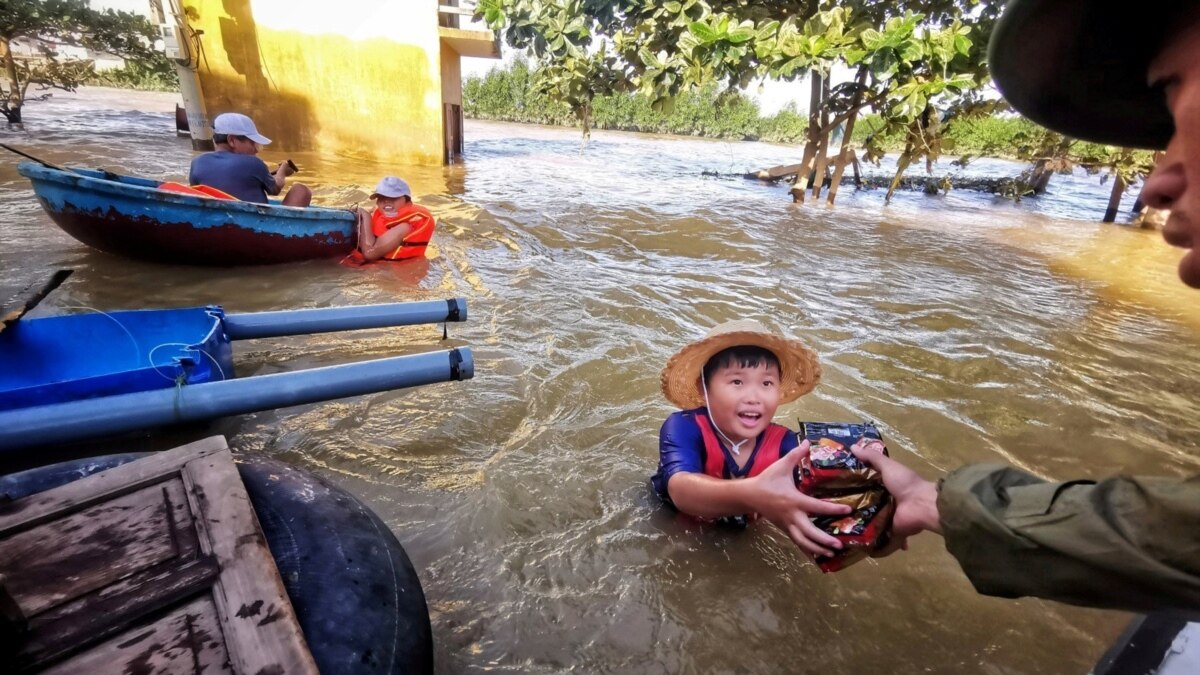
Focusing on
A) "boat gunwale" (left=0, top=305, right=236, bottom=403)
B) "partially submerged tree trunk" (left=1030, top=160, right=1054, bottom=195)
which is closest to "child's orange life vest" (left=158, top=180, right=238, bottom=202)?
"boat gunwale" (left=0, top=305, right=236, bottom=403)

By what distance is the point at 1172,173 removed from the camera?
84cm

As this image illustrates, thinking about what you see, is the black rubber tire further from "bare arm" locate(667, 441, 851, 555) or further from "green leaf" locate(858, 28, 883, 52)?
"green leaf" locate(858, 28, 883, 52)

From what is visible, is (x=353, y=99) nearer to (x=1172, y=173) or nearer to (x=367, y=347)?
(x=367, y=347)

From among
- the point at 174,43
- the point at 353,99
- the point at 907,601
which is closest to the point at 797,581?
the point at 907,601

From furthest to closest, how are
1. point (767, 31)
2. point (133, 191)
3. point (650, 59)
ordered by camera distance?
point (650, 59), point (767, 31), point (133, 191)

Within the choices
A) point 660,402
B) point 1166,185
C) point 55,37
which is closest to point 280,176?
point 660,402

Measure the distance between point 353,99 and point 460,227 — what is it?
6.61m

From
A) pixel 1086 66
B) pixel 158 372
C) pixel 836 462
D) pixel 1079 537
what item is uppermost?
pixel 1086 66

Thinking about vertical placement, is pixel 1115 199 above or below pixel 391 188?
above

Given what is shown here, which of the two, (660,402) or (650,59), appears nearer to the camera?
(660,402)

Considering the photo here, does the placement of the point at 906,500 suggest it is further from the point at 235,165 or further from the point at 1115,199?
the point at 1115,199

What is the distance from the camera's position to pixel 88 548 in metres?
1.23

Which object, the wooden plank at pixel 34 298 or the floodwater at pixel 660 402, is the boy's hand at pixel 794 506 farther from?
the wooden plank at pixel 34 298

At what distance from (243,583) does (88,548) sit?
411 millimetres
